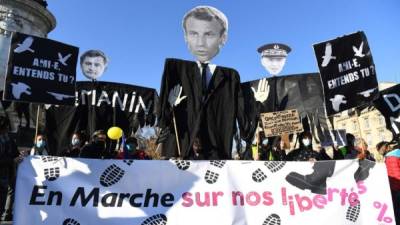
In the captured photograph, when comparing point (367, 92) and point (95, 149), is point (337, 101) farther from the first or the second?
point (95, 149)

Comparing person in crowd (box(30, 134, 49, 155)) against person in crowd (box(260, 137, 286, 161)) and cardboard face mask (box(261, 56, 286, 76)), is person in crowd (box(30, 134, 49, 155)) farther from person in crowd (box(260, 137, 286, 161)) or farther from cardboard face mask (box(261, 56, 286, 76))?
cardboard face mask (box(261, 56, 286, 76))

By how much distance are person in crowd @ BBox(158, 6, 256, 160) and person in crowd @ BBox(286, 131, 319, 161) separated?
0.98m

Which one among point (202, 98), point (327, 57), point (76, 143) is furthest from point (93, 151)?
point (327, 57)

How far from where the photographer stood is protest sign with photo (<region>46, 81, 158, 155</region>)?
30.0ft

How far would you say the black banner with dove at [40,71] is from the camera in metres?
6.24

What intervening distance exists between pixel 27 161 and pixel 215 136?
3.58 metres

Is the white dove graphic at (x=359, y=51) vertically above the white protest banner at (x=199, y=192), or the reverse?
the white dove graphic at (x=359, y=51)

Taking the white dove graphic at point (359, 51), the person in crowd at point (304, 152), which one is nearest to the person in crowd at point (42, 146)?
the person in crowd at point (304, 152)

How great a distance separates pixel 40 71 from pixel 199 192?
2949 millimetres

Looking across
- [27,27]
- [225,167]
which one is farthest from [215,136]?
[27,27]

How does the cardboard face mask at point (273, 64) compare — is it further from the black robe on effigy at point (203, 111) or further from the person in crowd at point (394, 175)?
the person in crowd at point (394, 175)

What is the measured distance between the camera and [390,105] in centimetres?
870

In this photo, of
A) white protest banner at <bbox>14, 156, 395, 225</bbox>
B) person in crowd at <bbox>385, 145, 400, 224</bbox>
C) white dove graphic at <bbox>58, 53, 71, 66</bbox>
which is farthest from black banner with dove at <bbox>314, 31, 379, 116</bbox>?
white dove graphic at <bbox>58, 53, 71, 66</bbox>

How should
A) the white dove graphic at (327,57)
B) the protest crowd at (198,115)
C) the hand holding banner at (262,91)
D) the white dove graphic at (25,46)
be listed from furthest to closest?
the hand holding banner at (262,91) → the white dove graphic at (327,57) → the protest crowd at (198,115) → the white dove graphic at (25,46)
